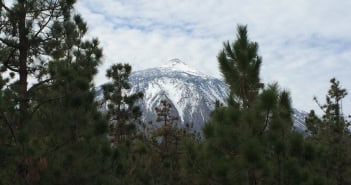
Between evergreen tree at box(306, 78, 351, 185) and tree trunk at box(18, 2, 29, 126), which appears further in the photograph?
evergreen tree at box(306, 78, 351, 185)

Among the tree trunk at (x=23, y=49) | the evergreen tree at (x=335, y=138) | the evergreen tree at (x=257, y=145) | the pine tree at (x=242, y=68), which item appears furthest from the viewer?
the evergreen tree at (x=335, y=138)

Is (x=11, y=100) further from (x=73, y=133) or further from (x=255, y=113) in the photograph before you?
(x=255, y=113)

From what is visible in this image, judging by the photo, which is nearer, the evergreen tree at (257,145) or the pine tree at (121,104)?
the evergreen tree at (257,145)

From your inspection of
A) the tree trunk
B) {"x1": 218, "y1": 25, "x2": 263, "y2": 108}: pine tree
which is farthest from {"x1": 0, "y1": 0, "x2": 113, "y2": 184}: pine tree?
{"x1": 218, "y1": 25, "x2": 263, "y2": 108}: pine tree

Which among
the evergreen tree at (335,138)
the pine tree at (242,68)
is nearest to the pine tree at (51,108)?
the pine tree at (242,68)

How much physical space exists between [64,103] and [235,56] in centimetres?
467

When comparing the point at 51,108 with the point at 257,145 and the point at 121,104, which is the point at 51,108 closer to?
the point at 257,145

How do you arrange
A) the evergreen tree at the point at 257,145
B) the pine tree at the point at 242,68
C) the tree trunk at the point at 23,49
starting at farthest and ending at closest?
1. the tree trunk at the point at 23,49
2. the pine tree at the point at 242,68
3. the evergreen tree at the point at 257,145

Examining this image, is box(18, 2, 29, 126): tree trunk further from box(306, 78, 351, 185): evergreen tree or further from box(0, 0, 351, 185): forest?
box(306, 78, 351, 185): evergreen tree

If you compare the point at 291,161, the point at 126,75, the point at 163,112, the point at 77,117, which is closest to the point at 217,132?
the point at 291,161

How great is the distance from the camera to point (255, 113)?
820cm

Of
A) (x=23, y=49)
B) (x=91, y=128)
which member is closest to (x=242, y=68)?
(x=91, y=128)

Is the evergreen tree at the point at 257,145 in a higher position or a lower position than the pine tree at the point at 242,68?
lower

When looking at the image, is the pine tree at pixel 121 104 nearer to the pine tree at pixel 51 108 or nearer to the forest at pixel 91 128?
the forest at pixel 91 128
